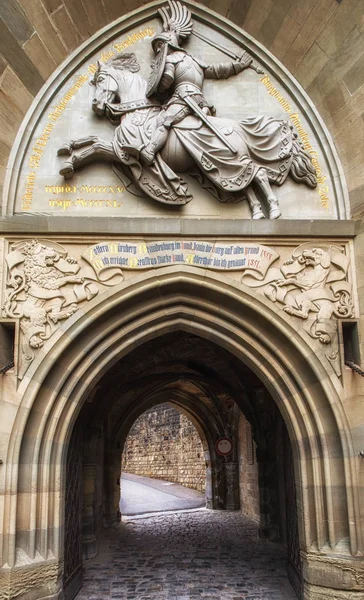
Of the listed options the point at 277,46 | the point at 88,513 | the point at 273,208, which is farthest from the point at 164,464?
the point at 277,46

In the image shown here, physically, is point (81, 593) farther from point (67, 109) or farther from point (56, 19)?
point (56, 19)

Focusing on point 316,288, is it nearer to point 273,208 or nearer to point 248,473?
point 273,208

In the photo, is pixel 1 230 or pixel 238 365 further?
pixel 238 365

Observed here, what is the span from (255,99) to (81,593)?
602 centimetres

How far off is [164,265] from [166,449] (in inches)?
645

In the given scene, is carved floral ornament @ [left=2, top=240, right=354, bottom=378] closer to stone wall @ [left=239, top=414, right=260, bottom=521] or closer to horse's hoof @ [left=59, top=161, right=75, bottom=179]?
horse's hoof @ [left=59, top=161, right=75, bottom=179]

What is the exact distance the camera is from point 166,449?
21.7m

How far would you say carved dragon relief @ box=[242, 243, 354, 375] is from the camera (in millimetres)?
6113

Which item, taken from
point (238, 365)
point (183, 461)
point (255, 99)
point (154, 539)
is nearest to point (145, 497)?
point (183, 461)

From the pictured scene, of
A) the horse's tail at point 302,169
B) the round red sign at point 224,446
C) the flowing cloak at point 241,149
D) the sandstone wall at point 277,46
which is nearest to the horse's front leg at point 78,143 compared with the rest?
the sandstone wall at point 277,46

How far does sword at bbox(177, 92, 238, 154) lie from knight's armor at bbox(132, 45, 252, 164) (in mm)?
31

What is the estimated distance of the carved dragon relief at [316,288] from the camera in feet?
20.1

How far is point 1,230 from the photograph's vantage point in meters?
6.20

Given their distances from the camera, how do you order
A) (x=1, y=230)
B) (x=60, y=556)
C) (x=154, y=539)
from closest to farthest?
(x=60, y=556) → (x=1, y=230) → (x=154, y=539)
